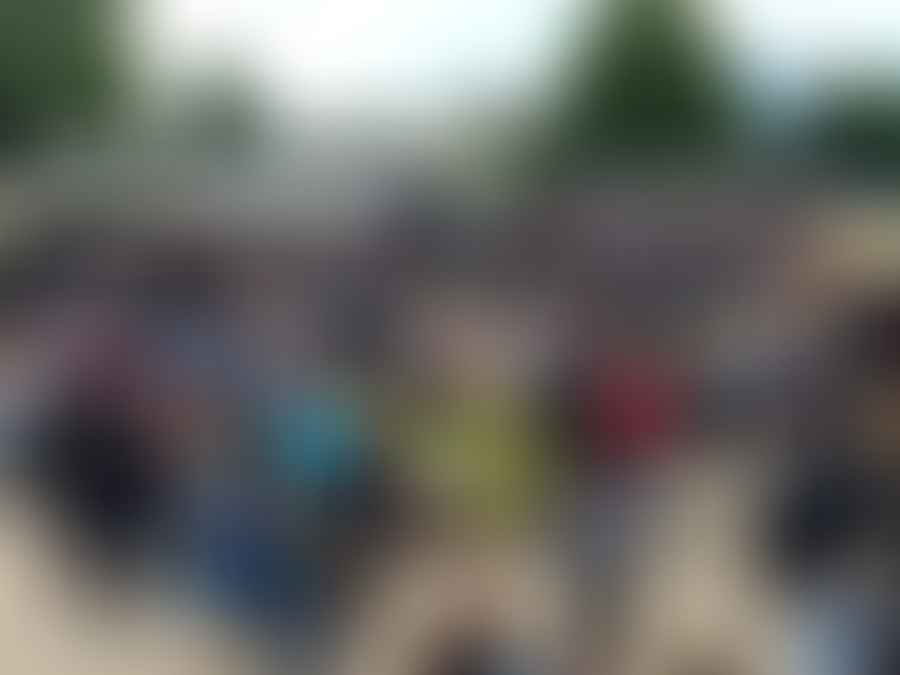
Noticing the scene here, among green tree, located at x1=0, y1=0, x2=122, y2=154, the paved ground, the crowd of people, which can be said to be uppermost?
green tree, located at x1=0, y1=0, x2=122, y2=154

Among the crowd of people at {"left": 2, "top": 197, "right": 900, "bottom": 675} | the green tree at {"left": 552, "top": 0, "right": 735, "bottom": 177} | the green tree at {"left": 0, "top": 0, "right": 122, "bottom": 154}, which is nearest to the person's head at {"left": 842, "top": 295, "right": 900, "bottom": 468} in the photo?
the crowd of people at {"left": 2, "top": 197, "right": 900, "bottom": 675}

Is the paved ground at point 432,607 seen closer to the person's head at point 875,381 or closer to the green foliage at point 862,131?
the person's head at point 875,381

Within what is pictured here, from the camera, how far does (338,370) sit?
0.67 meters

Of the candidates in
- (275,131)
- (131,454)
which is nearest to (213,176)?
(275,131)

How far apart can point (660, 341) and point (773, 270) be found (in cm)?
7

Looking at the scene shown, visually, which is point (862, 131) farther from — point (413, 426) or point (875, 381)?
point (413, 426)

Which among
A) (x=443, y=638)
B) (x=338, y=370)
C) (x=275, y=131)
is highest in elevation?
(x=275, y=131)

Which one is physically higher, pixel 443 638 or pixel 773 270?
pixel 773 270

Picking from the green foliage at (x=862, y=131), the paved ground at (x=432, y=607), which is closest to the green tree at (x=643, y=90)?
the green foliage at (x=862, y=131)

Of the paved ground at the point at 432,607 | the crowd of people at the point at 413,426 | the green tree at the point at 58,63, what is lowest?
the paved ground at the point at 432,607

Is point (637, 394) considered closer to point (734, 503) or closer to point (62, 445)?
point (734, 503)

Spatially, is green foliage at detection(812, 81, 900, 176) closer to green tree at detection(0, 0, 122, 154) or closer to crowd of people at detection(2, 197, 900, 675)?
crowd of people at detection(2, 197, 900, 675)

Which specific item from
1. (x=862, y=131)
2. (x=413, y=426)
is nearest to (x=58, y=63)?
(x=413, y=426)

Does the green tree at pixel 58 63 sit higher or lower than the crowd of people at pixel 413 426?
higher
